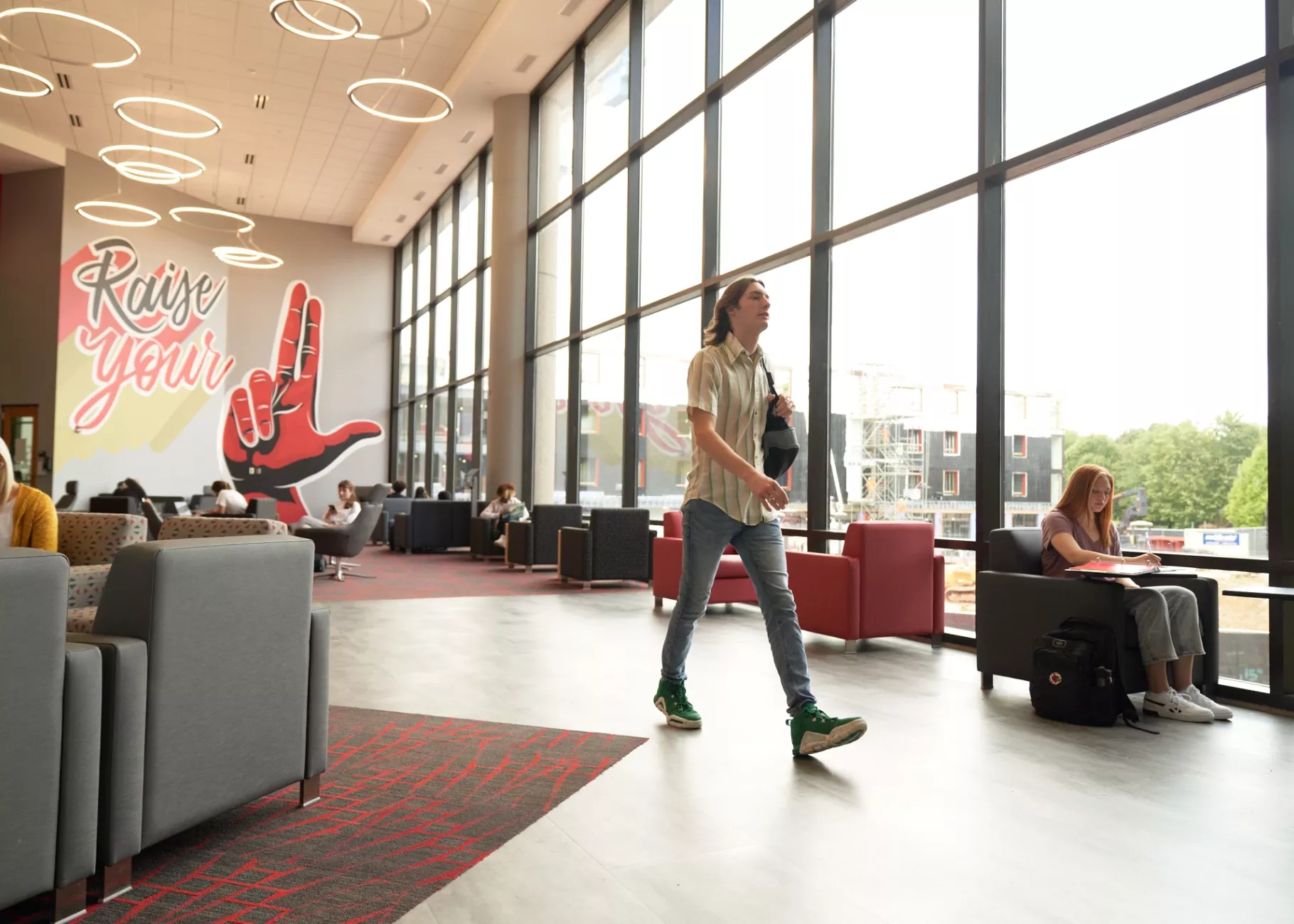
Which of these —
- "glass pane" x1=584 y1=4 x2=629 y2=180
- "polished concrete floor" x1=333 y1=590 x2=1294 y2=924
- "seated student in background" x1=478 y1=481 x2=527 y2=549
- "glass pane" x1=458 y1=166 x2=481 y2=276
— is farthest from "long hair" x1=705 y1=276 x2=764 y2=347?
"glass pane" x1=458 y1=166 x2=481 y2=276

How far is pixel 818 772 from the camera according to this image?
286 centimetres

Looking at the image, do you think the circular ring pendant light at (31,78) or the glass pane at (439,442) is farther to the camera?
the glass pane at (439,442)

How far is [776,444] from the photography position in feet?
10.6

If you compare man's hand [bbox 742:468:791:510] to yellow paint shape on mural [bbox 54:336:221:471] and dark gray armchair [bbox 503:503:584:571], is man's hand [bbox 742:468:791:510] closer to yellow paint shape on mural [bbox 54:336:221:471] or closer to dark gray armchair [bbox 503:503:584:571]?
dark gray armchair [bbox 503:503:584:571]

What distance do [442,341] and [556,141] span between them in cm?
547

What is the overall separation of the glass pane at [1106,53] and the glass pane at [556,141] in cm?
715

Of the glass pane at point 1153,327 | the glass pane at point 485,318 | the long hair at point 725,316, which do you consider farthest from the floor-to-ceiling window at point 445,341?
the long hair at point 725,316

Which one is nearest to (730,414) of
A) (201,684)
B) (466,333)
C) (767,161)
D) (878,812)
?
(878,812)

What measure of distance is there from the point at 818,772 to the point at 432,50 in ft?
36.8

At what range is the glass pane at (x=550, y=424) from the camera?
11789mm

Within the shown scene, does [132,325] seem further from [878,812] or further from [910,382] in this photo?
[878,812]

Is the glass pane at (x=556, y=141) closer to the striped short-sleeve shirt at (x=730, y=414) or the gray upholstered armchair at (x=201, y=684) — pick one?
the striped short-sleeve shirt at (x=730, y=414)

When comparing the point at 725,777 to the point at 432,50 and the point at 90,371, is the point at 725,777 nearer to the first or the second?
the point at 432,50

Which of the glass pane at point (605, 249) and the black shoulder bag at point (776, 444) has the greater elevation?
the glass pane at point (605, 249)
